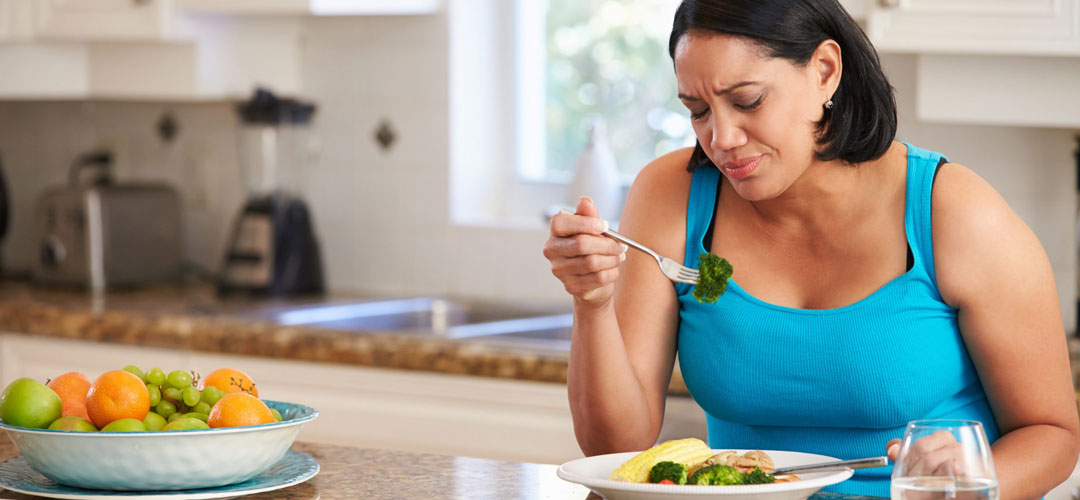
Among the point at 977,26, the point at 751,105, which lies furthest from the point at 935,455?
the point at 977,26

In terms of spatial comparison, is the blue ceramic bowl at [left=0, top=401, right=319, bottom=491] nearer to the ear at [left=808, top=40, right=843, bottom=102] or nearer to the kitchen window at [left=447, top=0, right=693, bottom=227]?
the ear at [left=808, top=40, right=843, bottom=102]

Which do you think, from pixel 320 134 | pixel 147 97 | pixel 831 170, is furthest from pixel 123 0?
pixel 831 170

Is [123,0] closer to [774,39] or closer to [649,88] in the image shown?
[649,88]

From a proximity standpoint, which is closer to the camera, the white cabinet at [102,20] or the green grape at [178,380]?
the green grape at [178,380]

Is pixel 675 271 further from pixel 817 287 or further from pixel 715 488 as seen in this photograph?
pixel 715 488

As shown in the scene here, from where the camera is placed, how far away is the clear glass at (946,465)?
2.84ft

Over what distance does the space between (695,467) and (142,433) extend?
1.52ft

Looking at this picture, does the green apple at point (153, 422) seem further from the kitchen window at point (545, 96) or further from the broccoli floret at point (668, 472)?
the kitchen window at point (545, 96)

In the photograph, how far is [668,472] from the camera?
1042 millimetres

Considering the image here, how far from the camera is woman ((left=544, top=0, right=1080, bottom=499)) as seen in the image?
1.32 metres

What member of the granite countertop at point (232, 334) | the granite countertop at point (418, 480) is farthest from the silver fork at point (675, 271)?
the granite countertop at point (232, 334)

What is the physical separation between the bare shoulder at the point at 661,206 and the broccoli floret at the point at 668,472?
50cm

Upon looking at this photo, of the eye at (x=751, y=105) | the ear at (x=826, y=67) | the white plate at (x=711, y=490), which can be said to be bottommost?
the white plate at (x=711, y=490)

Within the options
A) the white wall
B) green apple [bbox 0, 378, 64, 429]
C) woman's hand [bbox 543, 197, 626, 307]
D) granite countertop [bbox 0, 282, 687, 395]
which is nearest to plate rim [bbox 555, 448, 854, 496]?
woman's hand [bbox 543, 197, 626, 307]
